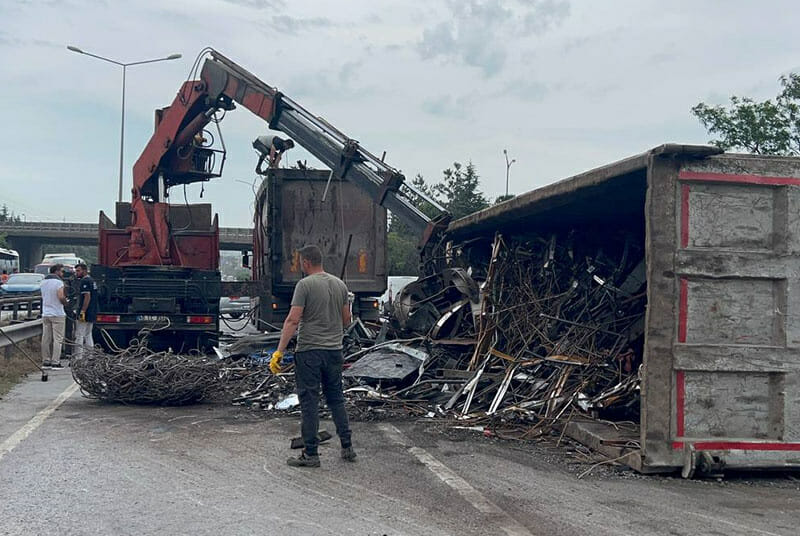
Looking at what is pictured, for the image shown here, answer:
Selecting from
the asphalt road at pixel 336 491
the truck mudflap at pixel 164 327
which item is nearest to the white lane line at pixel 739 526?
the asphalt road at pixel 336 491

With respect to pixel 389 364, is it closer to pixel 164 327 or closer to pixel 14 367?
pixel 164 327

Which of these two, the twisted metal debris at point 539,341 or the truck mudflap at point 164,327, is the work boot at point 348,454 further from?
the truck mudflap at point 164,327

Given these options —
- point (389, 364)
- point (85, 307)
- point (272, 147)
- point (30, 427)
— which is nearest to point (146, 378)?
point (30, 427)

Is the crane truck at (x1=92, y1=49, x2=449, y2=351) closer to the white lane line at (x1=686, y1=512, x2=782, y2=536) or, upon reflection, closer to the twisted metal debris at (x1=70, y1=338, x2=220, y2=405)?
the twisted metal debris at (x1=70, y1=338, x2=220, y2=405)

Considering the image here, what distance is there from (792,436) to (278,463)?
4074mm

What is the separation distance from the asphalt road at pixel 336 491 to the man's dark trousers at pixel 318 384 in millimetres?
328

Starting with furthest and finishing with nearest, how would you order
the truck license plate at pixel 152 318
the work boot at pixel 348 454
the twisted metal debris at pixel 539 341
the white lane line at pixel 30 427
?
the truck license plate at pixel 152 318, the twisted metal debris at pixel 539 341, the white lane line at pixel 30 427, the work boot at pixel 348 454

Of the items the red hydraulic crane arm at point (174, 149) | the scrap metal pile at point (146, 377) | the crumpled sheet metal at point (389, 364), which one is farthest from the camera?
the red hydraulic crane arm at point (174, 149)

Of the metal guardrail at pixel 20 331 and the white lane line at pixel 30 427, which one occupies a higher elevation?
the metal guardrail at pixel 20 331

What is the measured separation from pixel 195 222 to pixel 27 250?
232 ft

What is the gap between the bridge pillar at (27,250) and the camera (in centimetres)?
7481

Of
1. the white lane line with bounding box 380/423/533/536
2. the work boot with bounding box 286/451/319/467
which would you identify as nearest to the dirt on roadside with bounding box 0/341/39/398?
the work boot with bounding box 286/451/319/467

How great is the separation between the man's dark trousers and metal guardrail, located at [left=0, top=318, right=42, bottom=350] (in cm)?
767

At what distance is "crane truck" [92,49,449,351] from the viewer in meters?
12.4
